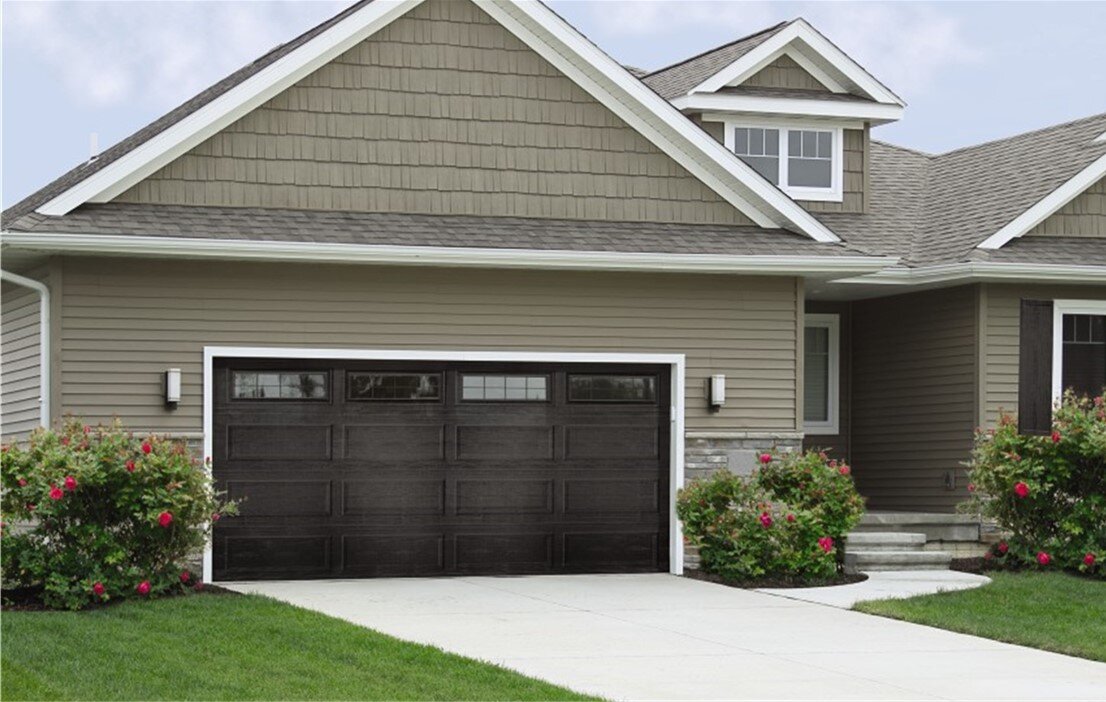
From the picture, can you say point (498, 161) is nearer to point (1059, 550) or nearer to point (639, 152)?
point (639, 152)

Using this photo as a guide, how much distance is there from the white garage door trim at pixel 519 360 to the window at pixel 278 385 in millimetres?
194

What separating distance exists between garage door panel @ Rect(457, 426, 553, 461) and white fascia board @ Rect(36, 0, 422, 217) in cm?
354

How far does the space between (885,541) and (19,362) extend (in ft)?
27.8

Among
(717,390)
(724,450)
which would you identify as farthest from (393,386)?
(724,450)

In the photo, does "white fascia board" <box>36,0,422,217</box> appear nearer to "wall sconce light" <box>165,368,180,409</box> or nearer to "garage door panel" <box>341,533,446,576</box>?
"wall sconce light" <box>165,368,180,409</box>

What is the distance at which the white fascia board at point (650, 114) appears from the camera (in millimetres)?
17156

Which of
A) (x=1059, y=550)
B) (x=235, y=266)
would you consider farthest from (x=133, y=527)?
(x=1059, y=550)

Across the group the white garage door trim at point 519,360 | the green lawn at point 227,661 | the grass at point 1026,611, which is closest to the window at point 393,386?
the white garage door trim at point 519,360

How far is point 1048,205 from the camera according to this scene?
1914 centimetres

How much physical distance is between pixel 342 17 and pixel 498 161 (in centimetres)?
197

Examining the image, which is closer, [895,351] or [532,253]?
[532,253]

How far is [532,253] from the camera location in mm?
16422

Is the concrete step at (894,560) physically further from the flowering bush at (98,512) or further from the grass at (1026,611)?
the flowering bush at (98,512)

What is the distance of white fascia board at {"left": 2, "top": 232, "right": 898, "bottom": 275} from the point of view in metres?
15.3
